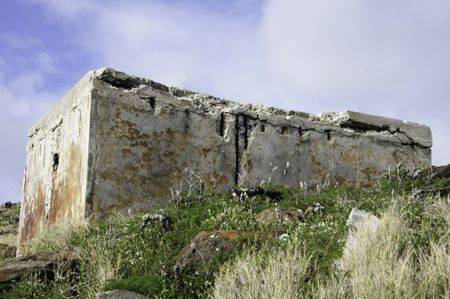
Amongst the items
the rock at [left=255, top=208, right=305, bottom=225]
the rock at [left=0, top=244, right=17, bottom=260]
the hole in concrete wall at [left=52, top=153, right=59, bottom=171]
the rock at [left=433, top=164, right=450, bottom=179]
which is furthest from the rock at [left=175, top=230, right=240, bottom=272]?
the rock at [left=0, top=244, right=17, bottom=260]

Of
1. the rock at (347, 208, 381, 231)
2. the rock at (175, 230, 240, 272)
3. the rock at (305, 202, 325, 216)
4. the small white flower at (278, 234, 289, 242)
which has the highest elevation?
the rock at (305, 202, 325, 216)

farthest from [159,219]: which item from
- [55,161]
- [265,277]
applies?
[55,161]

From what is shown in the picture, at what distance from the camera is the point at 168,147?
33.7 feet

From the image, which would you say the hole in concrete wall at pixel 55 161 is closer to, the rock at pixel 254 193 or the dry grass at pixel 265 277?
the rock at pixel 254 193

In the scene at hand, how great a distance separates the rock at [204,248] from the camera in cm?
691

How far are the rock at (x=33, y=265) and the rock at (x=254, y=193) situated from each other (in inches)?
85.1

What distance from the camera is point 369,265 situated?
19.5 feet

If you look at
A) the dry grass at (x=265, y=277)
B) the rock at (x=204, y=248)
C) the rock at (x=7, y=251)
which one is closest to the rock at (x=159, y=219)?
the rock at (x=204, y=248)

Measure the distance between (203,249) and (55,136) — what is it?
474 centimetres

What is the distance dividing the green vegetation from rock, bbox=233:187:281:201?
0.46 feet

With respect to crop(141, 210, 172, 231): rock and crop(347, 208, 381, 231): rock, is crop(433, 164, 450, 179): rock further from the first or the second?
crop(141, 210, 172, 231): rock

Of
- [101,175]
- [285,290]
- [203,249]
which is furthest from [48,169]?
[285,290]

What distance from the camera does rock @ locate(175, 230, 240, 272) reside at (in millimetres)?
6914

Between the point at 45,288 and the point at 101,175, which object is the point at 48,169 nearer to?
the point at 101,175
